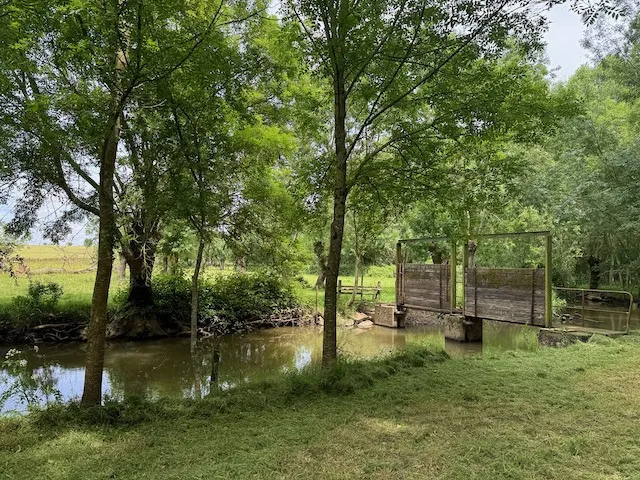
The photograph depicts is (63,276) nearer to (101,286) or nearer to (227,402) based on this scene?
(101,286)

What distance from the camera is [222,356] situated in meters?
12.1

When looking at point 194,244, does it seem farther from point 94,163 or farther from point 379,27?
point 379,27

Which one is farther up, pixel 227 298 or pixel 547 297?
pixel 547 297

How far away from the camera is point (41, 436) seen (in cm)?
429

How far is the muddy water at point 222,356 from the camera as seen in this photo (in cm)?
894

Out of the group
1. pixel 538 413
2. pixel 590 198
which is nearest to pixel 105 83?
pixel 538 413

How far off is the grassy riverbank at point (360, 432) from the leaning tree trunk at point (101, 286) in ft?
1.62

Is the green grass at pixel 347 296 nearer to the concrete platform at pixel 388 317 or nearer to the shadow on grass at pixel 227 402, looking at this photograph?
the concrete platform at pixel 388 317

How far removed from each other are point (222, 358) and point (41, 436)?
24.9ft

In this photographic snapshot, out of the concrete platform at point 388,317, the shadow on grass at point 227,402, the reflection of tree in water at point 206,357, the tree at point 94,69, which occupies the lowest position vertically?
the reflection of tree in water at point 206,357

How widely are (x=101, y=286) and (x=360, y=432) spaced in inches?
135

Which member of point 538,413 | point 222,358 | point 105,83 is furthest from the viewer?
point 222,358

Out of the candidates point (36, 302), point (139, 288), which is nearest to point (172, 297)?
point (139, 288)

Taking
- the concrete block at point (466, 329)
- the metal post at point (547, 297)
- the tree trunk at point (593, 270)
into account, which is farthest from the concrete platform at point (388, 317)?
the tree trunk at point (593, 270)
